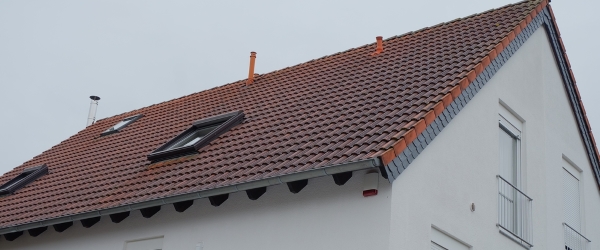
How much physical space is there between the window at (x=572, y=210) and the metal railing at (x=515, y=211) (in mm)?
1501

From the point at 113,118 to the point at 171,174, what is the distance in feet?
28.6

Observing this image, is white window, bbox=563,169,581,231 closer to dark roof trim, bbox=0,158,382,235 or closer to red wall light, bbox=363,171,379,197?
red wall light, bbox=363,171,379,197

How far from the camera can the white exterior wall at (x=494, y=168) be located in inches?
382

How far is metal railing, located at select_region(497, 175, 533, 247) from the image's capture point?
1175 cm

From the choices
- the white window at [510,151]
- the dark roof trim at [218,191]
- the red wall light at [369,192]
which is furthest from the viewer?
the white window at [510,151]

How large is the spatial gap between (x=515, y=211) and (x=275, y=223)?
4.03m

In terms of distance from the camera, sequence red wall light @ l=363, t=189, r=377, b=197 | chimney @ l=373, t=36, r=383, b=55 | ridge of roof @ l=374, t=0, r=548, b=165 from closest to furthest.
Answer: ridge of roof @ l=374, t=0, r=548, b=165 < red wall light @ l=363, t=189, r=377, b=197 < chimney @ l=373, t=36, r=383, b=55

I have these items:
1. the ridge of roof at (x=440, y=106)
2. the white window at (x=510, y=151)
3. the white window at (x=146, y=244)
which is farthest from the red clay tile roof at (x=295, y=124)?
the white window at (x=510, y=151)

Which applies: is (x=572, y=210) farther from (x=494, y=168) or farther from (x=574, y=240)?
(x=494, y=168)

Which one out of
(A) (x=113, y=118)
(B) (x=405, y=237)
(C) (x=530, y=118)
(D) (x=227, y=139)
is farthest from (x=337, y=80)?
(A) (x=113, y=118)

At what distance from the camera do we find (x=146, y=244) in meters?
11.8

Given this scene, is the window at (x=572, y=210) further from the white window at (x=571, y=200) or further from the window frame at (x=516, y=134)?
the window frame at (x=516, y=134)

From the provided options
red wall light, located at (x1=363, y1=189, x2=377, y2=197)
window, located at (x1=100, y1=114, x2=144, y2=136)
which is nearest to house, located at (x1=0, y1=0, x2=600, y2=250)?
red wall light, located at (x1=363, y1=189, x2=377, y2=197)

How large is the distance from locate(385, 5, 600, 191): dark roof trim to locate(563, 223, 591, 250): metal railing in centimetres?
149
